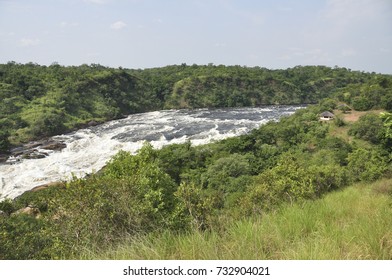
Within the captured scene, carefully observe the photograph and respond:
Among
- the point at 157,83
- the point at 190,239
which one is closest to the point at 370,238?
the point at 190,239

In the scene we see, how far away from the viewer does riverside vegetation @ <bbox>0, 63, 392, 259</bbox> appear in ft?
9.41

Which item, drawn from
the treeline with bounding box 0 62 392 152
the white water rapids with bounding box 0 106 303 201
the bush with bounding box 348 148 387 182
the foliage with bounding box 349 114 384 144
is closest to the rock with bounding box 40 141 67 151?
the white water rapids with bounding box 0 106 303 201

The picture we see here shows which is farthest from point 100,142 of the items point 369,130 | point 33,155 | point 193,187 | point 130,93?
point 130,93

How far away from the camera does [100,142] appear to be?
3198 centimetres

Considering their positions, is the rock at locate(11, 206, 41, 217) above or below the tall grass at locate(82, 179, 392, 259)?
below

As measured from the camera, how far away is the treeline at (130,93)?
125 feet

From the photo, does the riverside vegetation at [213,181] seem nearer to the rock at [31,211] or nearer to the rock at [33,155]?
the rock at [31,211]

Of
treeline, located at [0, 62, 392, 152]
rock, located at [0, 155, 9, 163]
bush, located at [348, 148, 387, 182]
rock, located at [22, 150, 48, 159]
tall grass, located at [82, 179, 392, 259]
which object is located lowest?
rock, located at [0, 155, 9, 163]

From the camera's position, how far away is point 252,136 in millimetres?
29281

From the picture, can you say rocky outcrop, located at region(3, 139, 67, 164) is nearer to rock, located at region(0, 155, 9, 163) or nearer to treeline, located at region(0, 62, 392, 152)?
rock, located at region(0, 155, 9, 163)

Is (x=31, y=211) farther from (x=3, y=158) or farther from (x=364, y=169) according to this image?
(x=364, y=169)

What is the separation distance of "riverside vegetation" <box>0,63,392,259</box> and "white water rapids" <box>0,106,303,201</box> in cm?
351

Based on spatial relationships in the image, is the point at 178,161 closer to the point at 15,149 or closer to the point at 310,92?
the point at 15,149
